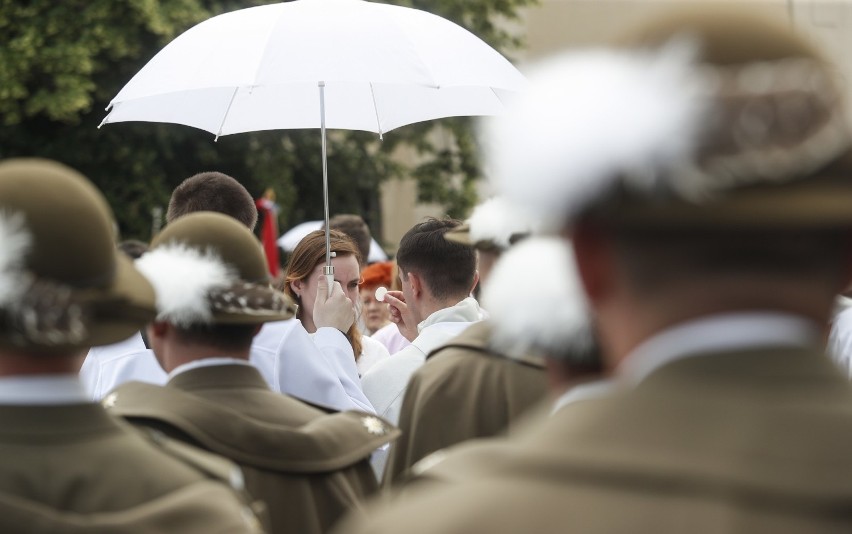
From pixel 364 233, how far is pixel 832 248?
7.43 metres

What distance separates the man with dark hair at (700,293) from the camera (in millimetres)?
1336

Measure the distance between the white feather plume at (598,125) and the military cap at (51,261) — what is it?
33.0 inches

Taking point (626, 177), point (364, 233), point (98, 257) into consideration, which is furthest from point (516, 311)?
point (364, 233)

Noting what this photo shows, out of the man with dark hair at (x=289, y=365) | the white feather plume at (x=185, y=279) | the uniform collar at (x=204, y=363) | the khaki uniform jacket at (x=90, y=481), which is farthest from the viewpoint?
the man with dark hair at (x=289, y=365)

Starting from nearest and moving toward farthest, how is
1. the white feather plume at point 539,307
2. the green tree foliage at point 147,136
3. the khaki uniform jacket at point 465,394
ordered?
the white feather plume at point 539,307 → the khaki uniform jacket at point 465,394 → the green tree foliage at point 147,136

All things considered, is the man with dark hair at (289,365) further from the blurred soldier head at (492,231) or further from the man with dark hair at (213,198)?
the blurred soldier head at (492,231)

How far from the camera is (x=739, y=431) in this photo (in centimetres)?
135

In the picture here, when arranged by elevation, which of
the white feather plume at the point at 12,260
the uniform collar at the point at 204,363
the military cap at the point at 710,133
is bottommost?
the uniform collar at the point at 204,363

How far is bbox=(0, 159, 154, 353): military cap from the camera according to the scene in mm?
2125

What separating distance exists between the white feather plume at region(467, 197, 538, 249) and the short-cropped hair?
122 cm

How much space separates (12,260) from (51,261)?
58mm

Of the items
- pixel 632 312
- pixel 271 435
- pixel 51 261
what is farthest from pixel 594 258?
pixel 271 435

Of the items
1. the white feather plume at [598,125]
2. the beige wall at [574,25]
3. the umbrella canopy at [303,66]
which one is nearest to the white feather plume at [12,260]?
the white feather plume at [598,125]

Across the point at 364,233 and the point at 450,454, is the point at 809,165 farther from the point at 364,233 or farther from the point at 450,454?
the point at 364,233
